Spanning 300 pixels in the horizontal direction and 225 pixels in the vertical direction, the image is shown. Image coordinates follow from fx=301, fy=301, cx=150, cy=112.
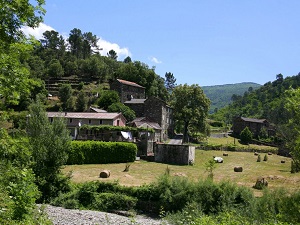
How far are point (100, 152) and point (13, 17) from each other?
2983 centimetres

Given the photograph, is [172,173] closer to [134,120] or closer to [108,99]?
[134,120]

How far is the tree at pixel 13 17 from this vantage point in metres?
8.12

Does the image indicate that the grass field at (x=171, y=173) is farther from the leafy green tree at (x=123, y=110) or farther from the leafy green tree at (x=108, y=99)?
the leafy green tree at (x=108, y=99)

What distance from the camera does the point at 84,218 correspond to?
19156 mm

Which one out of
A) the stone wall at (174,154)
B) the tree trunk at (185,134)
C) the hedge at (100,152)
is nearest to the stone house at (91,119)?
the hedge at (100,152)

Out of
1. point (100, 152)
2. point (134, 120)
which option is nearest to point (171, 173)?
point (100, 152)

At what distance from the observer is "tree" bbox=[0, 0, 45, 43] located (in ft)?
26.7

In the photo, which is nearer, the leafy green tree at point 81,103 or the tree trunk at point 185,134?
the tree trunk at point 185,134

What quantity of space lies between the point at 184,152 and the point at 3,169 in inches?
1258

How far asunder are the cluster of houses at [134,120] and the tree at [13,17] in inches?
1329

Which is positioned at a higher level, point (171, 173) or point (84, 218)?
point (171, 173)

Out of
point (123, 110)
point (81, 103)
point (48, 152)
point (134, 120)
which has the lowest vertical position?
point (48, 152)

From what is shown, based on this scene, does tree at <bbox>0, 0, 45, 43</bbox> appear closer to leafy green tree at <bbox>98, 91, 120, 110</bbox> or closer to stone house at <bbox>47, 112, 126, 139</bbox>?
stone house at <bbox>47, 112, 126, 139</bbox>

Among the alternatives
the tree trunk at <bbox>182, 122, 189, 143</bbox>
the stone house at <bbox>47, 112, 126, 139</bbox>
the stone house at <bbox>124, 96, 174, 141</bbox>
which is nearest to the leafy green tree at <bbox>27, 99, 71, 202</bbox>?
the stone house at <bbox>47, 112, 126, 139</bbox>
